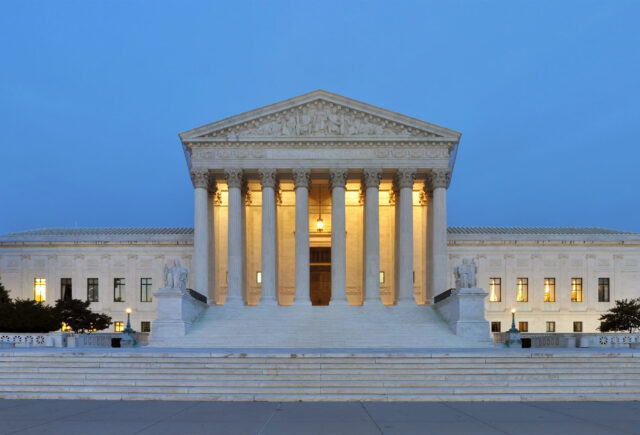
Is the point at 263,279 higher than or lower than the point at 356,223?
lower

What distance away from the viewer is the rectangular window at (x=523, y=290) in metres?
57.7

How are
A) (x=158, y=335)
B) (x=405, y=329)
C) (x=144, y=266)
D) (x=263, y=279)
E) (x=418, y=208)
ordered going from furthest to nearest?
(x=144, y=266) < (x=418, y=208) < (x=263, y=279) < (x=405, y=329) < (x=158, y=335)

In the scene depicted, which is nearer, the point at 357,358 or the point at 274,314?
the point at 357,358

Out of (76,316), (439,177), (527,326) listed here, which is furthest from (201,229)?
(527,326)

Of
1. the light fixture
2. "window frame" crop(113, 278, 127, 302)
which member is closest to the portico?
the light fixture

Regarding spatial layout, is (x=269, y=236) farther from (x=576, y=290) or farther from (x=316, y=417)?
(x=576, y=290)

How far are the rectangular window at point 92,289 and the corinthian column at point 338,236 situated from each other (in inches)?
1054

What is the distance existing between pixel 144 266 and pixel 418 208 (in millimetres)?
28380

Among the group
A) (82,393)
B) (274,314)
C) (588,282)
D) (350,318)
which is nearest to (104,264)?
(274,314)

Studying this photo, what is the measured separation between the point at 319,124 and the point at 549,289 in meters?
30.1

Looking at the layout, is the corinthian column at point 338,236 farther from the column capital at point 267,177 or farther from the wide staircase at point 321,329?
the column capital at point 267,177

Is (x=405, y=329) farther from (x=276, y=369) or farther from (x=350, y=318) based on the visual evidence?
(x=276, y=369)

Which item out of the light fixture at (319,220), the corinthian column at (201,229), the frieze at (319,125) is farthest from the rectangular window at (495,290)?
the corinthian column at (201,229)

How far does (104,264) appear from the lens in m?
58.1
